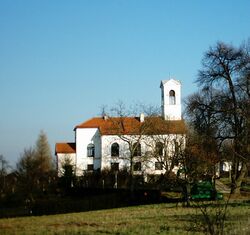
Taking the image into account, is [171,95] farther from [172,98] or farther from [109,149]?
[109,149]

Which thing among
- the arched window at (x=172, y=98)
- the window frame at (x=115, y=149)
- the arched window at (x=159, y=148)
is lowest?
the arched window at (x=159, y=148)

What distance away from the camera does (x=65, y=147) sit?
274 feet

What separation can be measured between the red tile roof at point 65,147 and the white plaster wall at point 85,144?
2.44 m

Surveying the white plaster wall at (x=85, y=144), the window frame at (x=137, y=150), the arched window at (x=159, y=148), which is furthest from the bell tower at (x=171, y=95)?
the arched window at (x=159, y=148)

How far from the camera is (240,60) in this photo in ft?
129

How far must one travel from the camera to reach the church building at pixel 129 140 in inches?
2225

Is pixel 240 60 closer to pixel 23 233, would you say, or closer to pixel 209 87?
pixel 209 87

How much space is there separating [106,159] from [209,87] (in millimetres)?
37178

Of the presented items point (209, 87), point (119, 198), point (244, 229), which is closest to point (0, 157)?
point (119, 198)

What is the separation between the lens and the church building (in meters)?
56.5

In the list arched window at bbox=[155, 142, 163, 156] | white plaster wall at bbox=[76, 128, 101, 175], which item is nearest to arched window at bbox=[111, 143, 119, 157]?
white plaster wall at bbox=[76, 128, 101, 175]

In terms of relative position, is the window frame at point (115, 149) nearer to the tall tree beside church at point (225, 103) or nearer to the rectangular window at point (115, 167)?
the rectangular window at point (115, 167)

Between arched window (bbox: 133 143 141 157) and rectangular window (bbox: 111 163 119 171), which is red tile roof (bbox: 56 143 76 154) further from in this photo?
arched window (bbox: 133 143 141 157)

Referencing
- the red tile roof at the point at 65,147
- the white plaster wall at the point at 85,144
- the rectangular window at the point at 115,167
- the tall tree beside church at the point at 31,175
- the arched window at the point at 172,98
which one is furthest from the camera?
the red tile roof at the point at 65,147
